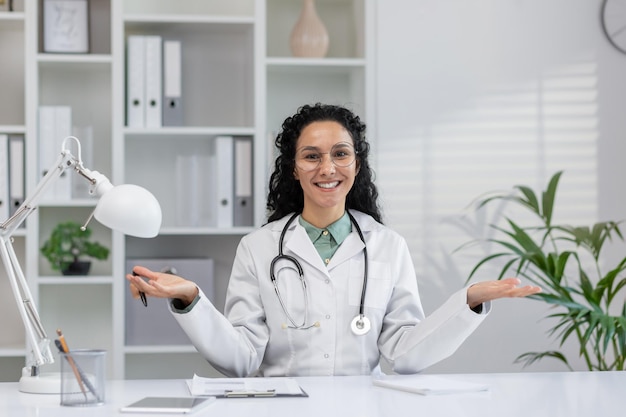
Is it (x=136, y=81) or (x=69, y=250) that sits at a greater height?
(x=136, y=81)

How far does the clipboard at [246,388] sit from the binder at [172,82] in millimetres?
1554

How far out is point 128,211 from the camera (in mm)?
1640

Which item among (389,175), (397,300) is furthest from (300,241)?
(389,175)

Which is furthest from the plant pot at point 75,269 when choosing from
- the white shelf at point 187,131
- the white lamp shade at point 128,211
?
the white lamp shade at point 128,211

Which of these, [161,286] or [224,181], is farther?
[224,181]

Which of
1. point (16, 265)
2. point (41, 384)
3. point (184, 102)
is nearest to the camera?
point (41, 384)

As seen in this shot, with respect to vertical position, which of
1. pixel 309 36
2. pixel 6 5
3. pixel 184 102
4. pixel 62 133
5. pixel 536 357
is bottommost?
pixel 536 357

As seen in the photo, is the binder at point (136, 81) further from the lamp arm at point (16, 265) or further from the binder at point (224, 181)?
the lamp arm at point (16, 265)

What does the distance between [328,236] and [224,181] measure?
982 mm

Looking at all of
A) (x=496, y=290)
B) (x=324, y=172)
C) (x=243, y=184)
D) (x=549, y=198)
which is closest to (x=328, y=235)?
(x=324, y=172)

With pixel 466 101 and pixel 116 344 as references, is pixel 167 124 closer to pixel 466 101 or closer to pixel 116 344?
pixel 116 344

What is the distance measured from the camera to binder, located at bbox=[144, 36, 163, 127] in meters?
3.20

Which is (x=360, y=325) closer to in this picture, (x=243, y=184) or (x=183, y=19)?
(x=243, y=184)

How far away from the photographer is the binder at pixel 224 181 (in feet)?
10.6
